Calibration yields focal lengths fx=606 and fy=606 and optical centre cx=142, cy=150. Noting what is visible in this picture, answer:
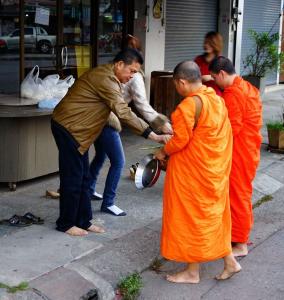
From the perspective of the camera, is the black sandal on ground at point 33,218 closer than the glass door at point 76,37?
Yes

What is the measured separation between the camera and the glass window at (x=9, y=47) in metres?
7.59

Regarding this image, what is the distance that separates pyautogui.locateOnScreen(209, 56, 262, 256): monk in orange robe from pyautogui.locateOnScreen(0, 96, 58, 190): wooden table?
219 cm

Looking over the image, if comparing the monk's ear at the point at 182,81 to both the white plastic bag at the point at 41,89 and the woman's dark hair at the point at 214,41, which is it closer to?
the woman's dark hair at the point at 214,41

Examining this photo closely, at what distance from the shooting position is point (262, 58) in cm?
1448

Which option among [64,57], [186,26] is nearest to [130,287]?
[64,57]

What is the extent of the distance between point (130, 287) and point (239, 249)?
127 centimetres

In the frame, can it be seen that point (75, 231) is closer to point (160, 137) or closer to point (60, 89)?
point (160, 137)

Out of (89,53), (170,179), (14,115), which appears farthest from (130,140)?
(170,179)

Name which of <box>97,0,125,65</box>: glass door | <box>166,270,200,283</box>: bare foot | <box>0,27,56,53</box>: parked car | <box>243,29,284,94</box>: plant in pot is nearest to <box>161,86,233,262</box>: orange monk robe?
<box>166,270,200,283</box>: bare foot

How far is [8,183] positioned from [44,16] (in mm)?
2739

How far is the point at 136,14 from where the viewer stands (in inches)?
396

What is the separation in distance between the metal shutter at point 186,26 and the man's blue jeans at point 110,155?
18.9 feet

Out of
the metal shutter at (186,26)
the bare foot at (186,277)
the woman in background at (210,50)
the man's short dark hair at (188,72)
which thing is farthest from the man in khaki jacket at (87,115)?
the metal shutter at (186,26)

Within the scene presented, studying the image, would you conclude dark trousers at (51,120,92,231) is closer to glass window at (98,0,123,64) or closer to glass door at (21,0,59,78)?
glass door at (21,0,59,78)
